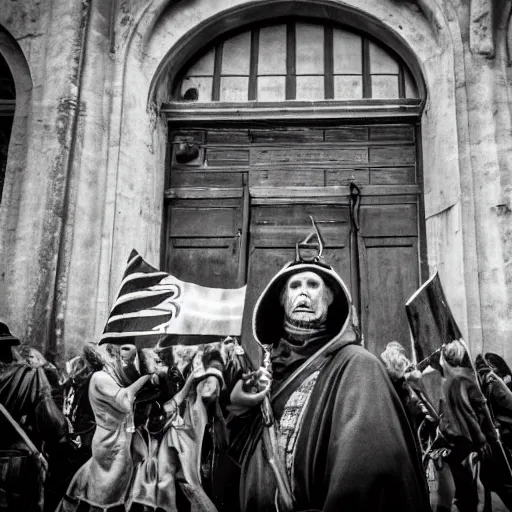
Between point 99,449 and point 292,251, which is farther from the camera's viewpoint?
point 292,251

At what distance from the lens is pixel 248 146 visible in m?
9.59

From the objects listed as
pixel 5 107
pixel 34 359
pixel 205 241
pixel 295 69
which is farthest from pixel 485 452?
pixel 5 107

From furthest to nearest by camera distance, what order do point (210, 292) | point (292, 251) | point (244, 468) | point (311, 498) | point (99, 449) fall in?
1. point (292, 251)
2. point (210, 292)
3. point (99, 449)
4. point (244, 468)
5. point (311, 498)

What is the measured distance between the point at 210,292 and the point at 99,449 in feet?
5.04

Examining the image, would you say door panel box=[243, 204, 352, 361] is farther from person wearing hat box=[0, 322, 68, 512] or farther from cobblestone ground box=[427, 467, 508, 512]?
cobblestone ground box=[427, 467, 508, 512]

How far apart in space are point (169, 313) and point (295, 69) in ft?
11.5

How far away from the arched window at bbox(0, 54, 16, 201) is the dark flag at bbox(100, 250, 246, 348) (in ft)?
8.28

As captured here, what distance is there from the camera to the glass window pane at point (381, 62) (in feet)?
32.4

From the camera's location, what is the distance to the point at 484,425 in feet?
23.6

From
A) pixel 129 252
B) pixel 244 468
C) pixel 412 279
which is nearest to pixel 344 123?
pixel 412 279

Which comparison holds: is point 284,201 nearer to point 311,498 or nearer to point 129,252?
point 129,252

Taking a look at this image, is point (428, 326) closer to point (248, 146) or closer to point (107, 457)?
point (107, 457)

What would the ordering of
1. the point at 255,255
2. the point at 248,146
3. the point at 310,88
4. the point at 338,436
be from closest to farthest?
the point at 338,436, the point at 255,255, the point at 248,146, the point at 310,88

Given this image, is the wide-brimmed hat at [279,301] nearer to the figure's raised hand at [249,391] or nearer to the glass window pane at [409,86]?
the figure's raised hand at [249,391]
